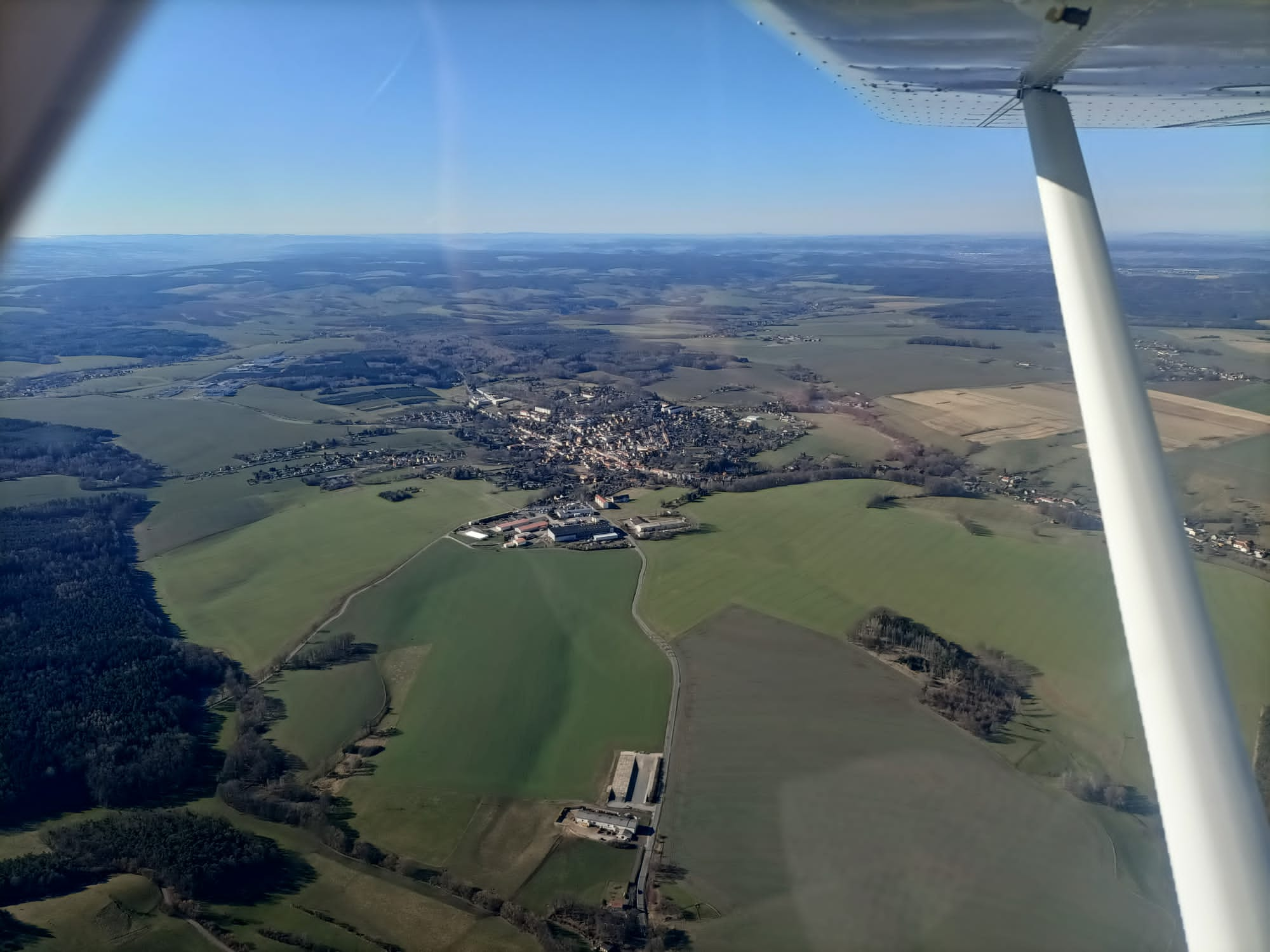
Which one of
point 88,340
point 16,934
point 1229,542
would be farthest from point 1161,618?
point 88,340

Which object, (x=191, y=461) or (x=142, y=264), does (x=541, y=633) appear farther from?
(x=142, y=264)

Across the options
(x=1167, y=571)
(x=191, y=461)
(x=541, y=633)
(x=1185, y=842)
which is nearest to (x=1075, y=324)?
(x=1167, y=571)

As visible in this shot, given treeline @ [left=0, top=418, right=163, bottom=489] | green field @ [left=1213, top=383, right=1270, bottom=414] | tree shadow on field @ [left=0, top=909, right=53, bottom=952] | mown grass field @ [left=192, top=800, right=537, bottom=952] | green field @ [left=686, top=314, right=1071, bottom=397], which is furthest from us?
green field @ [left=686, top=314, right=1071, bottom=397]

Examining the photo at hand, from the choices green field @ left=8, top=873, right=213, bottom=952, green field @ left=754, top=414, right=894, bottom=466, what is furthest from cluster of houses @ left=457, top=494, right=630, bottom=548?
green field @ left=8, top=873, right=213, bottom=952

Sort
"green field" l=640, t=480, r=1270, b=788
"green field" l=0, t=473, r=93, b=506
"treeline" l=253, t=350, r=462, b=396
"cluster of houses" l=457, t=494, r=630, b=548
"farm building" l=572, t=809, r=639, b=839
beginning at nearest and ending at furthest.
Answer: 1. "farm building" l=572, t=809, r=639, b=839
2. "green field" l=640, t=480, r=1270, b=788
3. "cluster of houses" l=457, t=494, r=630, b=548
4. "green field" l=0, t=473, r=93, b=506
5. "treeline" l=253, t=350, r=462, b=396

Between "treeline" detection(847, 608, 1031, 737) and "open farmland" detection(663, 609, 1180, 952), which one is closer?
"open farmland" detection(663, 609, 1180, 952)

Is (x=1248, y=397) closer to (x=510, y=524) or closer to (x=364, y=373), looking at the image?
(x=510, y=524)

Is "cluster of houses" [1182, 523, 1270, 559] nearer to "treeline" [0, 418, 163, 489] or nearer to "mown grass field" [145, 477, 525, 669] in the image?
"mown grass field" [145, 477, 525, 669]
